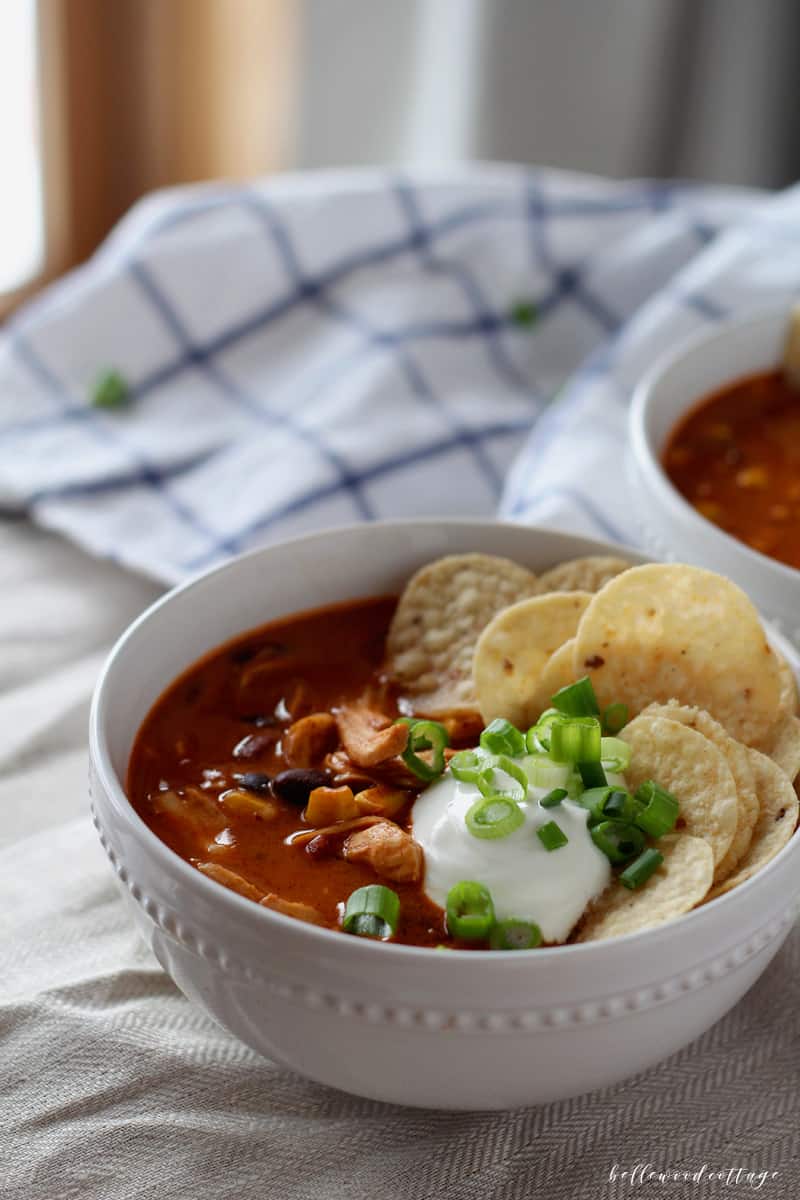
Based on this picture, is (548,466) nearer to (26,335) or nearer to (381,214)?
(381,214)

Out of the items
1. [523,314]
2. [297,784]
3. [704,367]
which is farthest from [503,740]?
[523,314]

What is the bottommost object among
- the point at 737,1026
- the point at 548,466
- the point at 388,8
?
the point at 737,1026

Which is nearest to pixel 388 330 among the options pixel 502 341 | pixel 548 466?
pixel 502 341

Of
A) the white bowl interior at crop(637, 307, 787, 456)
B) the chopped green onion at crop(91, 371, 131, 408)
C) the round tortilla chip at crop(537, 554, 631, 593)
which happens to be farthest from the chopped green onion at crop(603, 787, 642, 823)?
the chopped green onion at crop(91, 371, 131, 408)

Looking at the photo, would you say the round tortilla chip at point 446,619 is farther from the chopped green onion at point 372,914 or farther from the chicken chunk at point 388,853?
the chopped green onion at point 372,914

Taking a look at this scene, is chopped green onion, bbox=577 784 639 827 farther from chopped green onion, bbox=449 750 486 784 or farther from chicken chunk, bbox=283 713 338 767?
chicken chunk, bbox=283 713 338 767

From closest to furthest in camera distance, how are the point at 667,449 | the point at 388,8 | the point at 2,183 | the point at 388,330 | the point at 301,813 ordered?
the point at 301,813 → the point at 667,449 → the point at 388,330 → the point at 2,183 → the point at 388,8

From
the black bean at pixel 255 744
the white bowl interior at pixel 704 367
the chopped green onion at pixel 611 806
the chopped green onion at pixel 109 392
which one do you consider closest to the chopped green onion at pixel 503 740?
the chopped green onion at pixel 611 806
